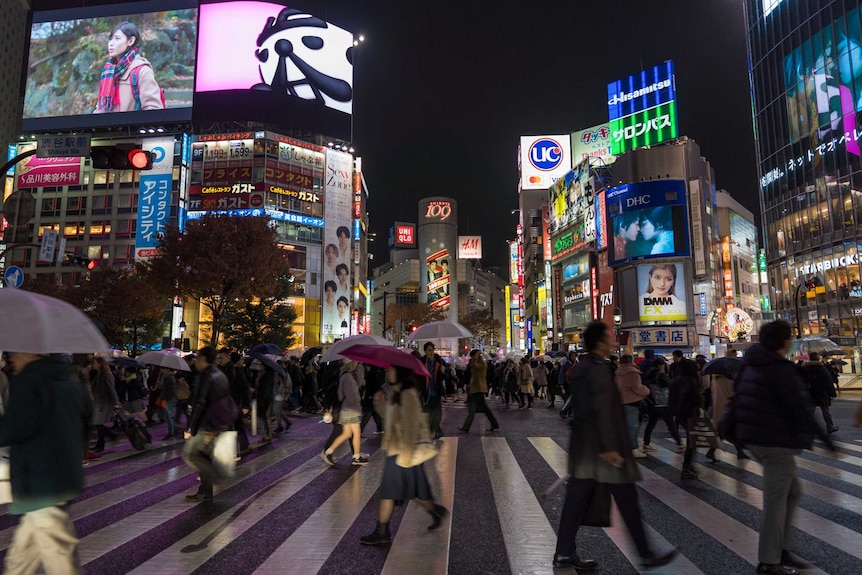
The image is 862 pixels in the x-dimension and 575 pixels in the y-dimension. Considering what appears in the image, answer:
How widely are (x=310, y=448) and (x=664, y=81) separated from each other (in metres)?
56.1

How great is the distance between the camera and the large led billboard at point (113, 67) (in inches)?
2400

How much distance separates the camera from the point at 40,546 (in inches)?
128

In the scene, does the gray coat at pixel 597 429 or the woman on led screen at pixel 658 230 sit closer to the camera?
the gray coat at pixel 597 429

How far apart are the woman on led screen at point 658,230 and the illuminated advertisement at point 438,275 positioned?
88.4 meters

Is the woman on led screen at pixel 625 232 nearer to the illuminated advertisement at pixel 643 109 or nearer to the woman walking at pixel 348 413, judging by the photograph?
the illuminated advertisement at pixel 643 109

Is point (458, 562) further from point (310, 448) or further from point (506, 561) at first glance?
point (310, 448)

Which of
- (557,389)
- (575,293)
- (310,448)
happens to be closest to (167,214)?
(575,293)

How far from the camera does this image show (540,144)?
281 ft

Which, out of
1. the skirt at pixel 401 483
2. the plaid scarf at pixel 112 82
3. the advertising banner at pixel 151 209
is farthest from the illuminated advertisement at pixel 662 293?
the plaid scarf at pixel 112 82

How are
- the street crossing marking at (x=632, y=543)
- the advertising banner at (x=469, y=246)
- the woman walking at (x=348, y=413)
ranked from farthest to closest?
the advertising banner at (x=469, y=246) → the woman walking at (x=348, y=413) → the street crossing marking at (x=632, y=543)

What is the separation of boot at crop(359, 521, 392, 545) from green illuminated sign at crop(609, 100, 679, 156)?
5652 cm

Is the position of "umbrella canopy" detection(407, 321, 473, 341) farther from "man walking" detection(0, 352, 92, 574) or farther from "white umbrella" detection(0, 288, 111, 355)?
"man walking" detection(0, 352, 92, 574)

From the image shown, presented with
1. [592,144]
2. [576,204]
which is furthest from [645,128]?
[592,144]

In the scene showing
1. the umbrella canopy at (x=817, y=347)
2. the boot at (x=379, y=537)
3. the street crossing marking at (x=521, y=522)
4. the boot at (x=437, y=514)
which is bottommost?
the street crossing marking at (x=521, y=522)
